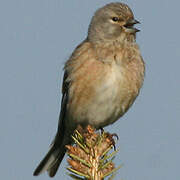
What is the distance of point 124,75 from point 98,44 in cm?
58

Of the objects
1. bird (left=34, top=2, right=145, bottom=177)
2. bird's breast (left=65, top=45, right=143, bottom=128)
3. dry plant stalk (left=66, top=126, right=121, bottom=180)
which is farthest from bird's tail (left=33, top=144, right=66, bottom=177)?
dry plant stalk (left=66, top=126, right=121, bottom=180)

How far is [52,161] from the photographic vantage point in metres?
5.09

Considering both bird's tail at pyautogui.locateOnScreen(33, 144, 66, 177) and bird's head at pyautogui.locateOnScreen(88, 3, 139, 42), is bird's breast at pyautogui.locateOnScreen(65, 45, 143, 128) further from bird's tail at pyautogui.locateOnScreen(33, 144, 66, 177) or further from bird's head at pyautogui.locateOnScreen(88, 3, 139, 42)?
bird's tail at pyautogui.locateOnScreen(33, 144, 66, 177)

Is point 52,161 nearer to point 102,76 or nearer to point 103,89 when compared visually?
point 103,89

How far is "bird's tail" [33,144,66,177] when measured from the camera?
4.86 meters

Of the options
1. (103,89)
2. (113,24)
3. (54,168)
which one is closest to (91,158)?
(103,89)

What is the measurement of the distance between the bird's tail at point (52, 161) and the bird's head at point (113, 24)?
1.51 meters

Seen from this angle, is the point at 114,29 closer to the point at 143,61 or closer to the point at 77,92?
the point at 143,61

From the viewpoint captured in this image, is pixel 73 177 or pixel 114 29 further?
pixel 114 29

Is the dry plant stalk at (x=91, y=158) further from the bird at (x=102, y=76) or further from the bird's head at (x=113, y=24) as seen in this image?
the bird's head at (x=113, y=24)

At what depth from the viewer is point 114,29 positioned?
16.0 feet

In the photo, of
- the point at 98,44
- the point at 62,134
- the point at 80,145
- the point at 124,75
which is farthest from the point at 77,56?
the point at 80,145

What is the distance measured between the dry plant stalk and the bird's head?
202 centimetres

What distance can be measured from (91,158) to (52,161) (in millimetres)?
2372
